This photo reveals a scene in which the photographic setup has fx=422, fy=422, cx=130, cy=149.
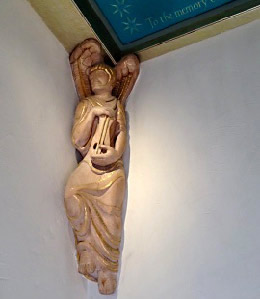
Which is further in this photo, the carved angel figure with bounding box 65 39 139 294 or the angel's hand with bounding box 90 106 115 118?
the angel's hand with bounding box 90 106 115 118

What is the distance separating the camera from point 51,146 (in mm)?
1503

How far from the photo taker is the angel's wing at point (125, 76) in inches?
69.2

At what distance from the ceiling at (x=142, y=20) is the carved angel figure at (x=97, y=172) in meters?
0.07

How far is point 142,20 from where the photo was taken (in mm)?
1687

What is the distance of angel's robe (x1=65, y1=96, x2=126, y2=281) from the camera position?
1.45 m

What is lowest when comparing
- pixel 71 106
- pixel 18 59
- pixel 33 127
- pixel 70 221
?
pixel 70 221

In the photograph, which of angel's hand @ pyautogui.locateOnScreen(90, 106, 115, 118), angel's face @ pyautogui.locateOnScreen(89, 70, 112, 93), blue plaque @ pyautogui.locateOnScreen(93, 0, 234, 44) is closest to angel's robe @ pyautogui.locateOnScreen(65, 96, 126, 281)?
angel's hand @ pyautogui.locateOnScreen(90, 106, 115, 118)

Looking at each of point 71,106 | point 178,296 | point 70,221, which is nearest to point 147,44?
point 71,106

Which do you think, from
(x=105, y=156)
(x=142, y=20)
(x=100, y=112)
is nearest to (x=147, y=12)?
Answer: (x=142, y=20)

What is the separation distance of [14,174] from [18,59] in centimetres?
41

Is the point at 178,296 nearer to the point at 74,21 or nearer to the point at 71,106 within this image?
the point at 71,106

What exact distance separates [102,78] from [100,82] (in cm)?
2

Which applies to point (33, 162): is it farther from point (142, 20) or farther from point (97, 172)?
point (142, 20)

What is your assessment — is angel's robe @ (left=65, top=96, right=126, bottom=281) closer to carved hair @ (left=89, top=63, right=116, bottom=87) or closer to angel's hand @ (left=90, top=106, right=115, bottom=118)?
angel's hand @ (left=90, top=106, right=115, bottom=118)
